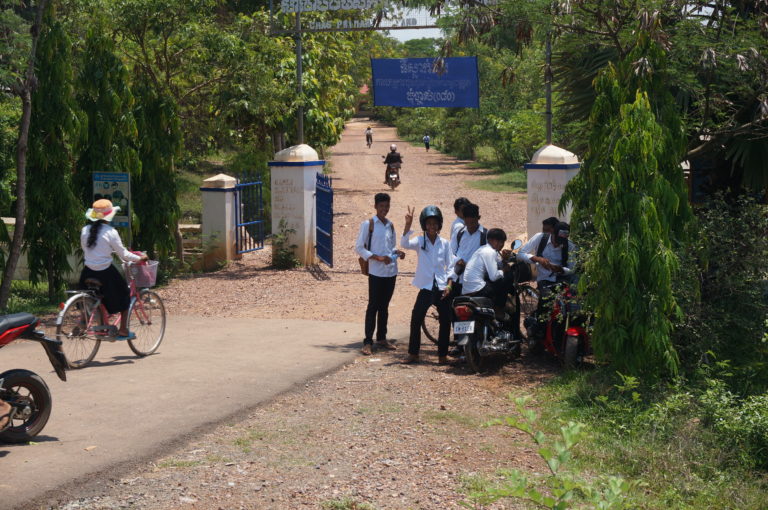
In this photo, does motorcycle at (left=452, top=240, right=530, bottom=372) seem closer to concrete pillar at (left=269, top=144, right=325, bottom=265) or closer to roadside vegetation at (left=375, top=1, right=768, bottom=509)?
roadside vegetation at (left=375, top=1, right=768, bottom=509)

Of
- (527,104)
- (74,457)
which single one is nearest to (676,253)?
(74,457)

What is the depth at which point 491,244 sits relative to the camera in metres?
9.29

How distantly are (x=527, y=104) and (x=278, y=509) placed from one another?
119 feet

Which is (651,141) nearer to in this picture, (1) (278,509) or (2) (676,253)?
(2) (676,253)

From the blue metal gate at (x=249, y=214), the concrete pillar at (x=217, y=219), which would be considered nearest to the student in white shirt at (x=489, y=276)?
the concrete pillar at (x=217, y=219)

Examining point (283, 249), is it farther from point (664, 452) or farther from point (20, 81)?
point (664, 452)

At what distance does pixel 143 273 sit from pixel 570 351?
4149 mm

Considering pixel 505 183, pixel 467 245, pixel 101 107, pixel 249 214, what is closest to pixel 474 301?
pixel 467 245

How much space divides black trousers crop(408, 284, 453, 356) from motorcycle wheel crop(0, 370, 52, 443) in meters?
3.80

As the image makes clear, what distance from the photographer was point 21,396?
637 centimetres

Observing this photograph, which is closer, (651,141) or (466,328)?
(651,141)

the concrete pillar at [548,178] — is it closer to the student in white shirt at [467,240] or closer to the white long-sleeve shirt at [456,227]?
the white long-sleeve shirt at [456,227]

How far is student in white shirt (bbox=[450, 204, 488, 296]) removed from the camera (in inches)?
377

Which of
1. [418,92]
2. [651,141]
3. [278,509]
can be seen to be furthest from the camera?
[418,92]
